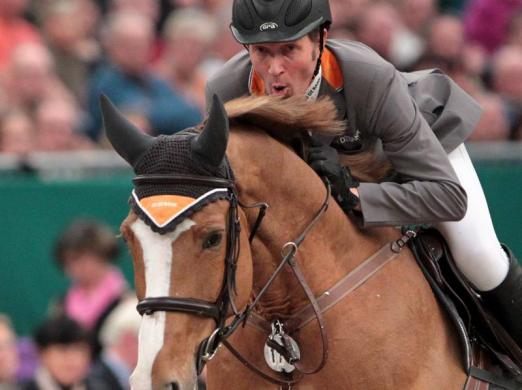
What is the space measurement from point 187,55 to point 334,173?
527 cm

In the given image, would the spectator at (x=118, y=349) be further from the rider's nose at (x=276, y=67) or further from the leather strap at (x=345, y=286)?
the rider's nose at (x=276, y=67)

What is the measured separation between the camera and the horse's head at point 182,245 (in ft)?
13.2

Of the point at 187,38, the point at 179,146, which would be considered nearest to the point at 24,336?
the point at 187,38

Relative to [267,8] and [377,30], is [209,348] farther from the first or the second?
[377,30]

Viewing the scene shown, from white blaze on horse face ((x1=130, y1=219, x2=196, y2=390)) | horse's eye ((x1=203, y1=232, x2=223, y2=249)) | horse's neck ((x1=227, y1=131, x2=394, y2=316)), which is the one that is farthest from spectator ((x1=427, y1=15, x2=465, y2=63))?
white blaze on horse face ((x1=130, y1=219, x2=196, y2=390))

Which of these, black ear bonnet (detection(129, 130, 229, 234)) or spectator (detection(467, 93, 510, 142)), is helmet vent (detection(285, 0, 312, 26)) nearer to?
black ear bonnet (detection(129, 130, 229, 234))

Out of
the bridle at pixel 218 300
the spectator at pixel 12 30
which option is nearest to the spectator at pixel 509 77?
A: the spectator at pixel 12 30

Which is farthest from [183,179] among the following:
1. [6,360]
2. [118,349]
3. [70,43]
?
[70,43]

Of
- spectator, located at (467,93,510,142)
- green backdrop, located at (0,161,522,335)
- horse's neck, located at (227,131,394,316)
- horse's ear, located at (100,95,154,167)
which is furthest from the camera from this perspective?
spectator, located at (467,93,510,142)

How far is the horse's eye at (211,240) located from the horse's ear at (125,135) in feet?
1.17

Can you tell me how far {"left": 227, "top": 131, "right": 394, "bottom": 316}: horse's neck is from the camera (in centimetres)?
445

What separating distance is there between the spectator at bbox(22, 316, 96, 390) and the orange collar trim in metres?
3.10

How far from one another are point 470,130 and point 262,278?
1.19 m

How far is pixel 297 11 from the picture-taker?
468 cm
